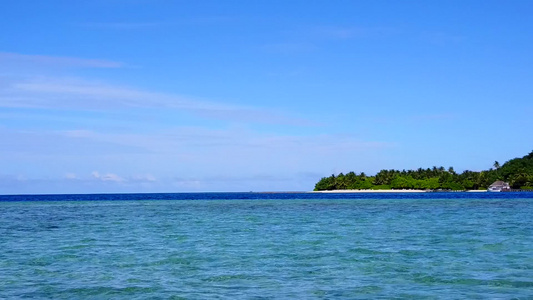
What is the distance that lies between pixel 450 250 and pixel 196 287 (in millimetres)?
16380

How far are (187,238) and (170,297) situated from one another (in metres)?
22.3

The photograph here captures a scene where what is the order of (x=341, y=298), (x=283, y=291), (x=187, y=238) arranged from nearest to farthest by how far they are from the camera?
(x=341, y=298), (x=283, y=291), (x=187, y=238)

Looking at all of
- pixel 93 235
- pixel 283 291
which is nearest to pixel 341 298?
pixel 283 291

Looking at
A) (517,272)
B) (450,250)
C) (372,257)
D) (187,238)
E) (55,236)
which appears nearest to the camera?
(517,272)

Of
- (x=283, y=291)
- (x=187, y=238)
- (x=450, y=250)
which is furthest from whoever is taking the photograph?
(x=187, y=238)

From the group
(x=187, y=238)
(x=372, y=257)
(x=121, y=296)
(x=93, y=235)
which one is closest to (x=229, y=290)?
(x=121, y=296)

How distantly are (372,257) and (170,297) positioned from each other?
12901 millimetres

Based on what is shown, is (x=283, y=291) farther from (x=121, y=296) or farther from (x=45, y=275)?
(x=45, y=275)

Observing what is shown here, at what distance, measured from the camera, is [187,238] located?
1666 inches

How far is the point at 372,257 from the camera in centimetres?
2973

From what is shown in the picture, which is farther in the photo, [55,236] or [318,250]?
[55,236]

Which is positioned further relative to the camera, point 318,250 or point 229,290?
point 318,250

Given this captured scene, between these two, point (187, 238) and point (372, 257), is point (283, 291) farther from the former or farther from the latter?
point (187, 238)

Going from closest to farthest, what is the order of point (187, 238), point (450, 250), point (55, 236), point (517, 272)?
1. point (517, 272)
2. point (450, 250)
3. point (187, 238)
4. point (55, 236)
